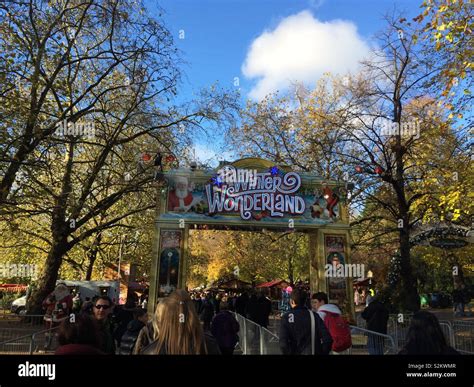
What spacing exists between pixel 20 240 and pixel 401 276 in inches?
924

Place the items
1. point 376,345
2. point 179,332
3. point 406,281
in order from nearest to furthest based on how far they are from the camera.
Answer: point 179,332 < point 376,345 < point 406,281

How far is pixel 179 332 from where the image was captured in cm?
287

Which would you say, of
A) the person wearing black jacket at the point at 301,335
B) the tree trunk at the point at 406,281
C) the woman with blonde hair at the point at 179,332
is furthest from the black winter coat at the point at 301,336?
the tree trunk at the point at 406,281

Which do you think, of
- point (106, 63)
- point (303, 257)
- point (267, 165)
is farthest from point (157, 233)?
point (303, 257)

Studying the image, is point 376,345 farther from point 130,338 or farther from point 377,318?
point 130,338

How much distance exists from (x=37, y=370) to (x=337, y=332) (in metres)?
4.32

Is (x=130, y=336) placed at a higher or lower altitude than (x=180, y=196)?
lower

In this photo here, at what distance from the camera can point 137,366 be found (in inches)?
118

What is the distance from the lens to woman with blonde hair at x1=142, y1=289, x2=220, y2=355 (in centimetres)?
286

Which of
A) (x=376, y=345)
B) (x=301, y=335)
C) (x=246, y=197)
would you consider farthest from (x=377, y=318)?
(x=246, y=197)

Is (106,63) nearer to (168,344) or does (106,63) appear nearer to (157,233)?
(157,233)
